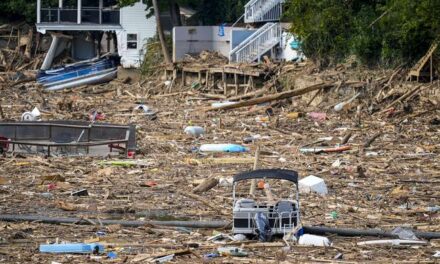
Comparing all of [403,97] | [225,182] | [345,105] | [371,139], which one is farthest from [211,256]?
[345,105]

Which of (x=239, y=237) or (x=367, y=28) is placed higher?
(x=367, y=28)

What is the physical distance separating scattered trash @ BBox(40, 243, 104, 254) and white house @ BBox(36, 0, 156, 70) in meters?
41.9

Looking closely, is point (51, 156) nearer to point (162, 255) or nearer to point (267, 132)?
point (267, 132)

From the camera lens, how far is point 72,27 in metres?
58.6

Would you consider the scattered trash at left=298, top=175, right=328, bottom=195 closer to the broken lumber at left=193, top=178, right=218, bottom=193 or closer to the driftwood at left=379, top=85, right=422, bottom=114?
the broken lumber at left=193, top=178, right=218, bottom=193

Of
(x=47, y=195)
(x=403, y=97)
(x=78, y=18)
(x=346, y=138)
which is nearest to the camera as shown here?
(x=47, y=195)

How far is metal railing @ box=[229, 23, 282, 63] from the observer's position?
161ft

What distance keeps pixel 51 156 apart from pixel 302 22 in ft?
58.6

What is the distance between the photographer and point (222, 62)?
49469 mm

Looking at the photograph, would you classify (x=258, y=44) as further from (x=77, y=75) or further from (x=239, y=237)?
(x=239, y=237)

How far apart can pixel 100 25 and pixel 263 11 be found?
10253mm

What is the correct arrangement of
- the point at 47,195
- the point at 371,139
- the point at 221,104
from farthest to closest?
the point at 221,104, the point at 371,139, the point at 47,195

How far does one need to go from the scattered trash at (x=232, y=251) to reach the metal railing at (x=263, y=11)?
3592 cm

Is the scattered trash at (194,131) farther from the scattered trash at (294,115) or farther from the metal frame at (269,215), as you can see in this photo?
the metal frame at (269,215)
